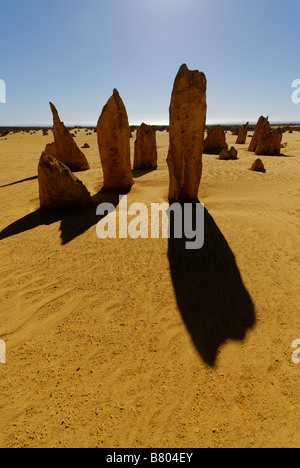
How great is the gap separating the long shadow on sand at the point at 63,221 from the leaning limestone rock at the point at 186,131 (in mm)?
1857

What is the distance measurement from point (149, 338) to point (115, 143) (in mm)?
5775

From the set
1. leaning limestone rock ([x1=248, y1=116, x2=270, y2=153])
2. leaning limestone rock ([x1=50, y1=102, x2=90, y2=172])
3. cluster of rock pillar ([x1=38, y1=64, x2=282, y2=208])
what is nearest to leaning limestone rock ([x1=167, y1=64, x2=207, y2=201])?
cluster of rock pillar ([x1=38, y1=64, x2=282, y2=208])

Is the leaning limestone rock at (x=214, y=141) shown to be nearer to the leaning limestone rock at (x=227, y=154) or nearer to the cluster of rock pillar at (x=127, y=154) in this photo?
the leaning limestone rock at (x=227, y=154)

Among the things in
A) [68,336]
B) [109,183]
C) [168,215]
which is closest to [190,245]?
[168,215]

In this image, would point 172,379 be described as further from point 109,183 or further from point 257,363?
point 109,183

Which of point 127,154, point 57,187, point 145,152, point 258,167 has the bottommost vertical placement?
point 57,187

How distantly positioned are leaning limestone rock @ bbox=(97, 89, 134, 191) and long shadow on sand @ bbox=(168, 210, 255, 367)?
3.65 meters

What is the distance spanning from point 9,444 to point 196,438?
1537 mm

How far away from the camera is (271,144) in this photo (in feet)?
44.8

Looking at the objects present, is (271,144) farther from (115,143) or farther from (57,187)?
(57,187)

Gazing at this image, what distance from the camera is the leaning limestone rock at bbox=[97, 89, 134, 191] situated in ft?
20.8

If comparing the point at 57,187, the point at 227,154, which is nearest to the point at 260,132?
the point at 227,154

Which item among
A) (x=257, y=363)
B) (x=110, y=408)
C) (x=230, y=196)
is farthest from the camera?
(x=230, y=196)

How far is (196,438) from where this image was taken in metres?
1.86
